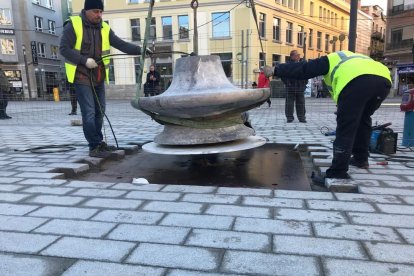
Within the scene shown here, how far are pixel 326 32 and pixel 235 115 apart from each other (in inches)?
1771

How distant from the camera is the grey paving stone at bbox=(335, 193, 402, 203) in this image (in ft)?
10.3

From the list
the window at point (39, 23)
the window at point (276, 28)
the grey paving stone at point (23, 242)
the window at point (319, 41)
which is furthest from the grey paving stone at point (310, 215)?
the window at point (39, 23)

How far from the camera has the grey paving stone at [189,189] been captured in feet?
11.4

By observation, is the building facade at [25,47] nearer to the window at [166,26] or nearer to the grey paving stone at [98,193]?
the window at [166,26]

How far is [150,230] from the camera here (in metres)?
2.57

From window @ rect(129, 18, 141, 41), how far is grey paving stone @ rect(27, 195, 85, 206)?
3137 centimetres

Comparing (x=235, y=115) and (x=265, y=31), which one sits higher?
(x=265, y=31)

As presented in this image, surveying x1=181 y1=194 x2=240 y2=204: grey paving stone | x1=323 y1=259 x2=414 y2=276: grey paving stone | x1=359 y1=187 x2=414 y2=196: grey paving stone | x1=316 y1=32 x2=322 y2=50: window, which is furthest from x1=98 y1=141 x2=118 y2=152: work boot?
x1=316 y1=32 x2=322 y2=50: window

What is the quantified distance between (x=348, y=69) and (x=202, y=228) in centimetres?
210

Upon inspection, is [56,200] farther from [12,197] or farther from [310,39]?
[310,39]

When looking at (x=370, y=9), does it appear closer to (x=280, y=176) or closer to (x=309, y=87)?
(x=309, y=87)

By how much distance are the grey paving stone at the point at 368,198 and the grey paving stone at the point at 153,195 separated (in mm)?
1436

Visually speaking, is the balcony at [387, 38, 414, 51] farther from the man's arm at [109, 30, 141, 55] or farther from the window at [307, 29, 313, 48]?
the man's arm at [109, 30, 141, 55]

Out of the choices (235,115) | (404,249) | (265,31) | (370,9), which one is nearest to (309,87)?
(265,31)
